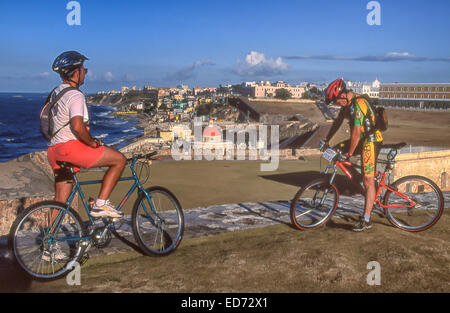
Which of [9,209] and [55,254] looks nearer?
[55,254]

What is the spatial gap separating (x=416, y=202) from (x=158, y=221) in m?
2.95

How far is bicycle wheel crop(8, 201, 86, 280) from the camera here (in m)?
2.93

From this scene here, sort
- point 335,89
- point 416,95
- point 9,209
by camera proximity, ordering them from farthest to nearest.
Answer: point 416,95
point 9,209
point 335,89

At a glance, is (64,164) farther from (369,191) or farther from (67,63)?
(369,191)

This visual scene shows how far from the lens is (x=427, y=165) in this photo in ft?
45.6

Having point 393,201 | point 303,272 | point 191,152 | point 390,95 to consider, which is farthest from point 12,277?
point 390,95

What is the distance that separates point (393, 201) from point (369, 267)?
1.51 meters

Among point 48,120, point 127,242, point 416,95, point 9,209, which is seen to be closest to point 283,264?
point 127,242

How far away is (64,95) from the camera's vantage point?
10.4 ft

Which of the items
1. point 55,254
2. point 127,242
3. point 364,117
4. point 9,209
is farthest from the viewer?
point 9,209

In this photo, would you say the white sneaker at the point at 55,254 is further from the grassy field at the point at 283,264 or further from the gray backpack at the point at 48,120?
the gray backpack at the point at 48,120

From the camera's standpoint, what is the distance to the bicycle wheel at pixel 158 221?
354 cm

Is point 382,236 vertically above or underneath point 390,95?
underneath
